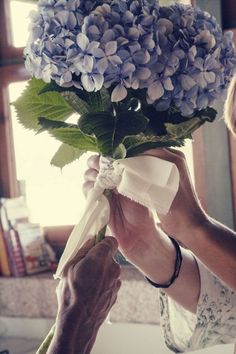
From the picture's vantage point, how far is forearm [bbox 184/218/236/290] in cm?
93

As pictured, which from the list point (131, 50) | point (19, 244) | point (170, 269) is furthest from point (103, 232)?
point (19, 244)

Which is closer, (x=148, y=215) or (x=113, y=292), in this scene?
(x=113, y=292)

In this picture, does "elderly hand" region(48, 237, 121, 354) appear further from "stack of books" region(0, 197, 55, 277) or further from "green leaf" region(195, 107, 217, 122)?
"stack of books" region(0, 197, 55, 277)

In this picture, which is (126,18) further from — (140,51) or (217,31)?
(217,31)

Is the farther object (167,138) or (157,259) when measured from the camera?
(157,259)

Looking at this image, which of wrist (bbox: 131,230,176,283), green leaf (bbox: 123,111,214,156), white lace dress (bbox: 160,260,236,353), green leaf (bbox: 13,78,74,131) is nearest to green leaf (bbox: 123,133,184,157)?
green leaf (bbox: 123,111,214,156)

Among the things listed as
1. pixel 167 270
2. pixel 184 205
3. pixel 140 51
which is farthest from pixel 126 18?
pixel 167 270

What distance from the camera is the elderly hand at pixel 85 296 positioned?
773 millimetres

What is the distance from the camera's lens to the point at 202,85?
76cm

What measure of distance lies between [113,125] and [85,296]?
10.4 inches

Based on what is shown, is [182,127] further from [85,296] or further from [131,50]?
[85,296]

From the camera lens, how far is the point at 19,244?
1836mm

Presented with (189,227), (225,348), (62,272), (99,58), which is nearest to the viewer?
(99,58)

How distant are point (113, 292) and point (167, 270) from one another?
0.70 ft
